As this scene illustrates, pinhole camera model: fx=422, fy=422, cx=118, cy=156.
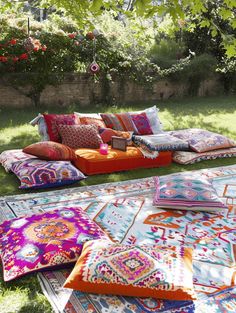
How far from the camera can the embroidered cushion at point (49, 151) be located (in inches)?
209

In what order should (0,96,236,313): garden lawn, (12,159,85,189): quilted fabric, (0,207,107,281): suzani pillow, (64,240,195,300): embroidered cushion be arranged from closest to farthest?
(64,240,195,300): embroidered cushion, (0,96,236,313): garden lawn, (0,207,107,281): suzani pillow, (12,159,85,189): quilted fabric

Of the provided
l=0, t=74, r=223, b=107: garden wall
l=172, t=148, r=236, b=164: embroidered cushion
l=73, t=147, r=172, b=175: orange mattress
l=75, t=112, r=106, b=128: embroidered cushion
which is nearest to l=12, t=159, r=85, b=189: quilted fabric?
l=73, t=147, r=172, b=175: orange mattress

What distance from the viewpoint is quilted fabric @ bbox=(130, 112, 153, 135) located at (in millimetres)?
6727

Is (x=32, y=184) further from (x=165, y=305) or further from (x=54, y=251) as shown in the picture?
(x=165, y=305)

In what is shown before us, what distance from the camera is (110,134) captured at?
6.32 metres

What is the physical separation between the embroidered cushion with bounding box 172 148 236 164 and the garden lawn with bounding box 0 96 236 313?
80mm

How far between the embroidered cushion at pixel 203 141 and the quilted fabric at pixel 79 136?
1.48 m

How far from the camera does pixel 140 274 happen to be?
2.87 metres

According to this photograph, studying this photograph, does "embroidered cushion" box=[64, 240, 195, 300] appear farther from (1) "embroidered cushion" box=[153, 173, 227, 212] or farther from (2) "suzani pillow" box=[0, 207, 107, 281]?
(1) "embroidered cushion" box=[153, 173, 227, 212]

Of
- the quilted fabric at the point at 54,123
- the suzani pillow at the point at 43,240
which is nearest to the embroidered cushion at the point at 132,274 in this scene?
the suzani pillow at the point at 43,240

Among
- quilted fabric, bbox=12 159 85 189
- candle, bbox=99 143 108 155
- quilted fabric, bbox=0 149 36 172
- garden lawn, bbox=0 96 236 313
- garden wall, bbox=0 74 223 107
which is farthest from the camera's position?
garden wall, bbox=0 74 223 107

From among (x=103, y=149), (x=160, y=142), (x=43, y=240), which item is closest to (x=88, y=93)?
(x=160, y=142)

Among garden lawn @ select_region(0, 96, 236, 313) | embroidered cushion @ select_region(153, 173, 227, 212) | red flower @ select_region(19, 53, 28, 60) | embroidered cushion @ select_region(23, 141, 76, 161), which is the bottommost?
garden lawn @ select_region(0, 96, 236, 313)

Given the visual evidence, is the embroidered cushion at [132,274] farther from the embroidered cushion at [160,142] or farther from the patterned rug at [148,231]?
the embroidered cushion at [160,142]
